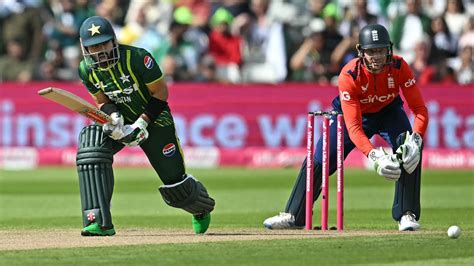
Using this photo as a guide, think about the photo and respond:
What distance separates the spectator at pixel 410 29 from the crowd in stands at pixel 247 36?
16 millimetres

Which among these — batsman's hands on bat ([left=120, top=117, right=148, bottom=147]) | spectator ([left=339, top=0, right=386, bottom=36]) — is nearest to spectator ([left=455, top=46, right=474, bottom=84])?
spectator ([left=339, top=0, right=386, bottom=36])

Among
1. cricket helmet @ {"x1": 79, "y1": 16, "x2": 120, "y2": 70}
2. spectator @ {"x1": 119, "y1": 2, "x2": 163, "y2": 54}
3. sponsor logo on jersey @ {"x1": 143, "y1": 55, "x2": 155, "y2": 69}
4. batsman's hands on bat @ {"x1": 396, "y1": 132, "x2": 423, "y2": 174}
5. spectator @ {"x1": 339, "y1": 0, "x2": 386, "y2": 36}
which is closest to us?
cricket helmet @ {"x1": 79, "y1": 16, "x2": 120, "y2": 70}

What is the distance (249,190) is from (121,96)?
19.6ft

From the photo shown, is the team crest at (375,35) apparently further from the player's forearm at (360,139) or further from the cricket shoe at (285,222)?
the cricket shoe at (285,222)

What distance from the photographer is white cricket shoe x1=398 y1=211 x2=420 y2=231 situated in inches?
374

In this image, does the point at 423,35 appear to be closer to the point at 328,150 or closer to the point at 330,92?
the point at 330,92

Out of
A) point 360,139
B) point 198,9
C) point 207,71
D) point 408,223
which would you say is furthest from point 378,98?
point 198,9

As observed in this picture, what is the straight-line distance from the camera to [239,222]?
35.9 feet

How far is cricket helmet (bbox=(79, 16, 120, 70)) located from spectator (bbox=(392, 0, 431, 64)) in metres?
11.0

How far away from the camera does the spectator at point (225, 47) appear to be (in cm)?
1959

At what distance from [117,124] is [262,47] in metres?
11.3

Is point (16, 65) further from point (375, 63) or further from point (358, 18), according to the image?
point (375, 63)

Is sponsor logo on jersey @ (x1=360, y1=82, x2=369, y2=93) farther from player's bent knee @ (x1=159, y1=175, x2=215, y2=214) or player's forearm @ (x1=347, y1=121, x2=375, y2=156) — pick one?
player's bent knee @ (x1=159, y1=175, x2=215, y2=214)

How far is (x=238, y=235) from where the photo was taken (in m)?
9.25
